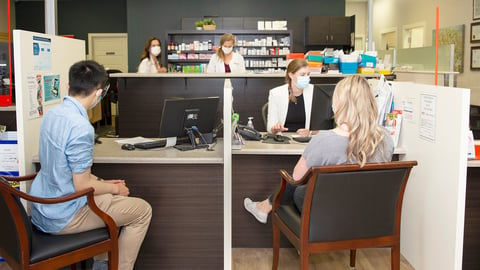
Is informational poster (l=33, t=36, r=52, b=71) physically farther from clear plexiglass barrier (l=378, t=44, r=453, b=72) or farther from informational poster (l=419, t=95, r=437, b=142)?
clear plexiglass barrier (l=378, t=44, r=453, b=72)

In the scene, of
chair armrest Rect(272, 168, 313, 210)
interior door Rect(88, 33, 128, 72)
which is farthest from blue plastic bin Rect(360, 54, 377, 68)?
interior door Rect(88, 33, 128, 72)

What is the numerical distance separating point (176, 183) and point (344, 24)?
8630mm

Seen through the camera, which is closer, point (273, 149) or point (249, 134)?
point (273, 149)

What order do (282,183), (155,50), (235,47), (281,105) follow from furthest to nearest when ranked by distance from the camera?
(235,47) → (155,50) → (281,105) → (282,183)

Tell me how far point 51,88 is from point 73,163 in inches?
44.7

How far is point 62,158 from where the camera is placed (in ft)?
8.14

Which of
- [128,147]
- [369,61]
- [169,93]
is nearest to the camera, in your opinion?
[128,147]

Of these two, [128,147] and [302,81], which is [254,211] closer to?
[128,147]

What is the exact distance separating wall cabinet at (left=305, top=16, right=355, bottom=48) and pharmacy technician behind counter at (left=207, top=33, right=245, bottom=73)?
14.5 ft

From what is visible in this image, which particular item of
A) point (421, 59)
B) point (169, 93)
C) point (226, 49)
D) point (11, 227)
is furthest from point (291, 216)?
point (421, 59)

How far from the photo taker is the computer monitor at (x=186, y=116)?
3.25 metres

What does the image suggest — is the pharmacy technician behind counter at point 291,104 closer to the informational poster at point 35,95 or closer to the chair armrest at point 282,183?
the chair armrest at point 282,183

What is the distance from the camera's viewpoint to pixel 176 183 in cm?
315

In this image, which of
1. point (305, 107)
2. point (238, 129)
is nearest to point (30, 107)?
point (238, 129)
